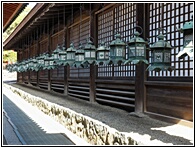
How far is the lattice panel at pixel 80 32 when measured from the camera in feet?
35.6

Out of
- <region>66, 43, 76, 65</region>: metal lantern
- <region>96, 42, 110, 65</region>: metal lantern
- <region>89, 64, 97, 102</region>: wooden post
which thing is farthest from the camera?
<region>89, 64, 97, 102</region>: wooden post

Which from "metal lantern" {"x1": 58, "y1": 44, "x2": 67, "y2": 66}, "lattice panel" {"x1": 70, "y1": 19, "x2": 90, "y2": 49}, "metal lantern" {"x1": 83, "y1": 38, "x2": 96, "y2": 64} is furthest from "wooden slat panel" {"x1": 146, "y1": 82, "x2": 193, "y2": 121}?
"lattice panel" {"x1": 70, "y1": 19, "x2": 90, "y2": 49}

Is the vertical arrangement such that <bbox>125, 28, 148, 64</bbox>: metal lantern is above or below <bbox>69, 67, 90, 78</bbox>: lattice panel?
above

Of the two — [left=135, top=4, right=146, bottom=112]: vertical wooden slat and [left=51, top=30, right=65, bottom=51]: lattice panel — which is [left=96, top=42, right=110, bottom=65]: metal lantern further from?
[left=51, top=30, right=65, bottom=51]: lattice panel

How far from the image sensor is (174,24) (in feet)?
19.9

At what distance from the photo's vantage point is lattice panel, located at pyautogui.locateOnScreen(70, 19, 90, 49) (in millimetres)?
10859

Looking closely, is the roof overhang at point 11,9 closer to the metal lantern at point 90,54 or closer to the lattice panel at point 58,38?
the metal lantern at point 90,54

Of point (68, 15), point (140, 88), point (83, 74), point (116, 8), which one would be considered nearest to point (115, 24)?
point (116, 8)

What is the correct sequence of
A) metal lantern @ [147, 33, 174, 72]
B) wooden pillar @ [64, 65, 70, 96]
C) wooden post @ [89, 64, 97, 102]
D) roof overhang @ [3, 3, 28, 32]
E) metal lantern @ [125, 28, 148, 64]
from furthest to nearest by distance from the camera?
1. wooden pillar @ [64, 65, 70, 96]
2. wooden post @ [89, 64, 97, 102]
3. roof overhang @ [3, 3, 28, 32]
4. metal lantern @ [125, 28, 148, 64]
5. metal lantern @ [147, 33, 174, 72]

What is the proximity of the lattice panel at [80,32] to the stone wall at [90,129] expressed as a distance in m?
3.00

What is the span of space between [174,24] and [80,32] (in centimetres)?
597

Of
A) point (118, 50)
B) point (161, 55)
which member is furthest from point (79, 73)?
point (161, 55)

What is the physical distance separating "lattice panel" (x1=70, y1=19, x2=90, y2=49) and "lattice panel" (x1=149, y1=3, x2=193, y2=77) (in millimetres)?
4306

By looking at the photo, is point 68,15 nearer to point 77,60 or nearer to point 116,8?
point 116,8
